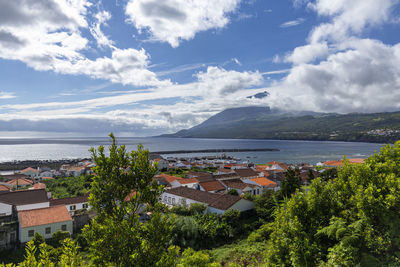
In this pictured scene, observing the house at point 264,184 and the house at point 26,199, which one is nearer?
the house at point 26,199

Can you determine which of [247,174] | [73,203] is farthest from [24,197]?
[247,174]

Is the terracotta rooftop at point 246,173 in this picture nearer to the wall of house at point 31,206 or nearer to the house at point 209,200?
the house at point 209,200

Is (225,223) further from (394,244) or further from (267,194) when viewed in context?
(394,244)

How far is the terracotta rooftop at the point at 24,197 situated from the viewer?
33.3m

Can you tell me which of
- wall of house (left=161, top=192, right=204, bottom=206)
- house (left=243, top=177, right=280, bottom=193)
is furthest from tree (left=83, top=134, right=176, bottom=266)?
house (left=243, top=177, right=280, bottom=193)

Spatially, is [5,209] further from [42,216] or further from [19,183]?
[19,183]

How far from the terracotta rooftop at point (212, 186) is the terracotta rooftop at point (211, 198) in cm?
509

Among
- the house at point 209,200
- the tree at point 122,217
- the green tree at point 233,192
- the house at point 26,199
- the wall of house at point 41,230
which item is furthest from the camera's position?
the green tree at point 233,192

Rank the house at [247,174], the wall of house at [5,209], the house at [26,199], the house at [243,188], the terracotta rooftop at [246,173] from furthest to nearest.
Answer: the terracotta rooftop at [246,173] < the house at [247,174] < the house at [243,188] < the house at [26,199] < the wall of house at [5,209]

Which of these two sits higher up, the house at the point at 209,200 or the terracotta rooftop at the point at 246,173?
the house at the point at 209,200

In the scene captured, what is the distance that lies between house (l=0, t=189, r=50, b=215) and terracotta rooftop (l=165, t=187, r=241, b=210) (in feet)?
61.2

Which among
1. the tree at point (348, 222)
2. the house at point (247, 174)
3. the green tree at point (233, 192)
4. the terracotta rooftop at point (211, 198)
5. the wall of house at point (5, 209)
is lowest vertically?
the house at point (247, 174)

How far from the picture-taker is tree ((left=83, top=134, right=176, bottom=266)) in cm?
664

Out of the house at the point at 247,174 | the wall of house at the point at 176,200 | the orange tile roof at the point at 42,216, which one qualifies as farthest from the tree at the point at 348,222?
the house at the point at 247,174
